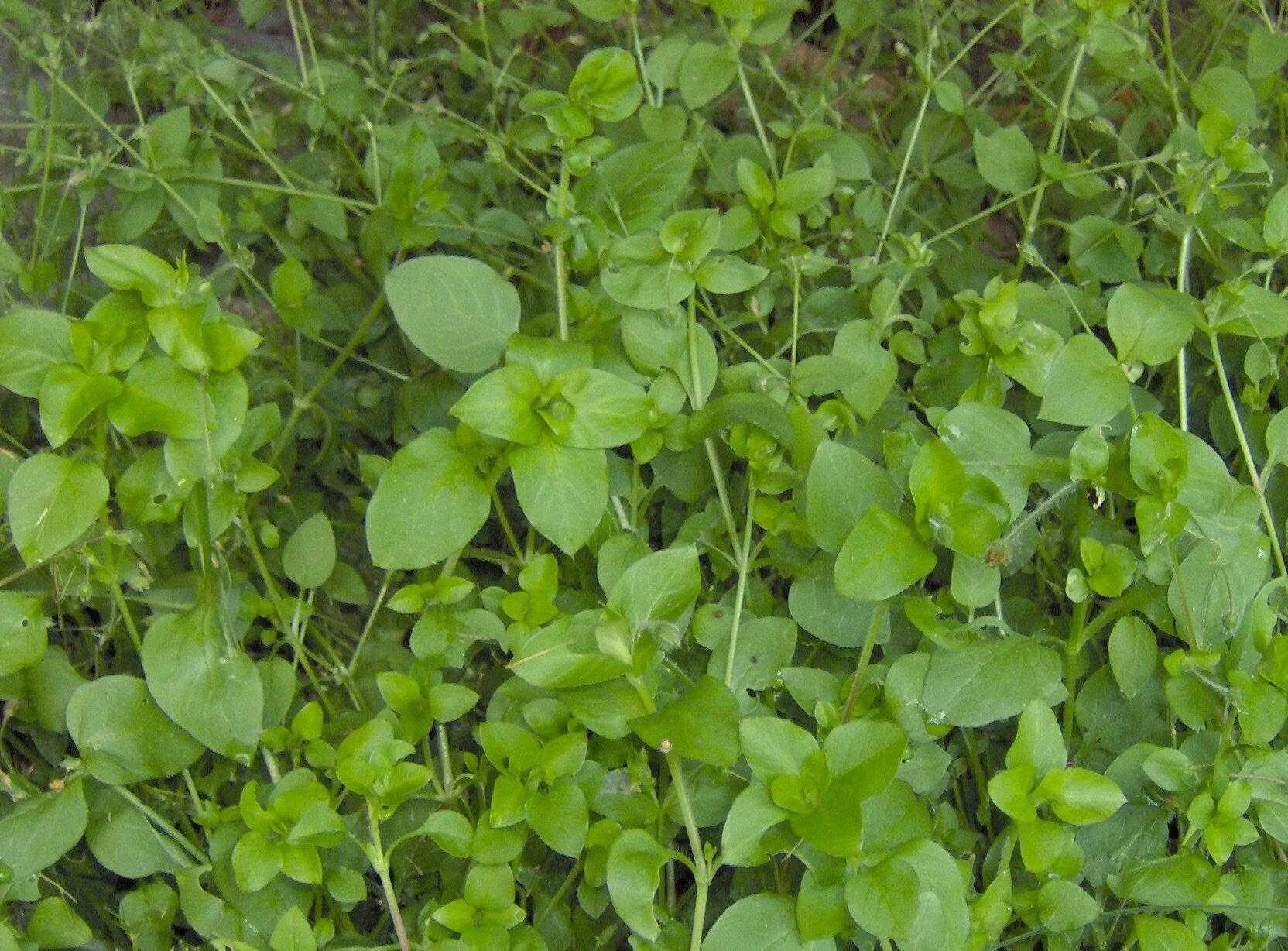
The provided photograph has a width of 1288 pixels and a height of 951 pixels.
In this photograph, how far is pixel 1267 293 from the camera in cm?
105

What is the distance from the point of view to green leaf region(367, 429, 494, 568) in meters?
0.93

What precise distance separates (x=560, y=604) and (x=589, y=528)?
0.15 m

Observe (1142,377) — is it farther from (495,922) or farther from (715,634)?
(495,922)

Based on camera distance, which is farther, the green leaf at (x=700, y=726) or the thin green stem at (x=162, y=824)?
the thin green stem at (x=162, y=824)

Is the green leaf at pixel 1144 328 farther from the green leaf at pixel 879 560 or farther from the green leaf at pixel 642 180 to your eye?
the green leaf at pixel 642 180

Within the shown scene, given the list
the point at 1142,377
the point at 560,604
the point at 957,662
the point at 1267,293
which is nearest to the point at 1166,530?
the point at 957,662

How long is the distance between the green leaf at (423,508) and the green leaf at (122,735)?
0.86 feet

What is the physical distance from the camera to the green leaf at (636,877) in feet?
2.87

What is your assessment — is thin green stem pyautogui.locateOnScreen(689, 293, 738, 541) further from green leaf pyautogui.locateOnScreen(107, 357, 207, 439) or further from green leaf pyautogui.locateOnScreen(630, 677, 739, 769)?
green leaf pyautogui.locateOnScreen(107, 357, 207, 439)

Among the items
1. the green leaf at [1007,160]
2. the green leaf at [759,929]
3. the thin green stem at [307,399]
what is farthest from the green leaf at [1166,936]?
the thin green stem at [307,399]

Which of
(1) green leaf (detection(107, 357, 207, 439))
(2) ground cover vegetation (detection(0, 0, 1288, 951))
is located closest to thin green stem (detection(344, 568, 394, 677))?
(2) ground cover vegetation (detection(0, 0, 1288, 951))

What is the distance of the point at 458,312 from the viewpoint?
1.01 m

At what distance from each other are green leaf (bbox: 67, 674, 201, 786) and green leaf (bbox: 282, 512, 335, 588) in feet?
0.56

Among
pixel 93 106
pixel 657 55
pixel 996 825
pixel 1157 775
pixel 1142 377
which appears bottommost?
pixel 996 825
